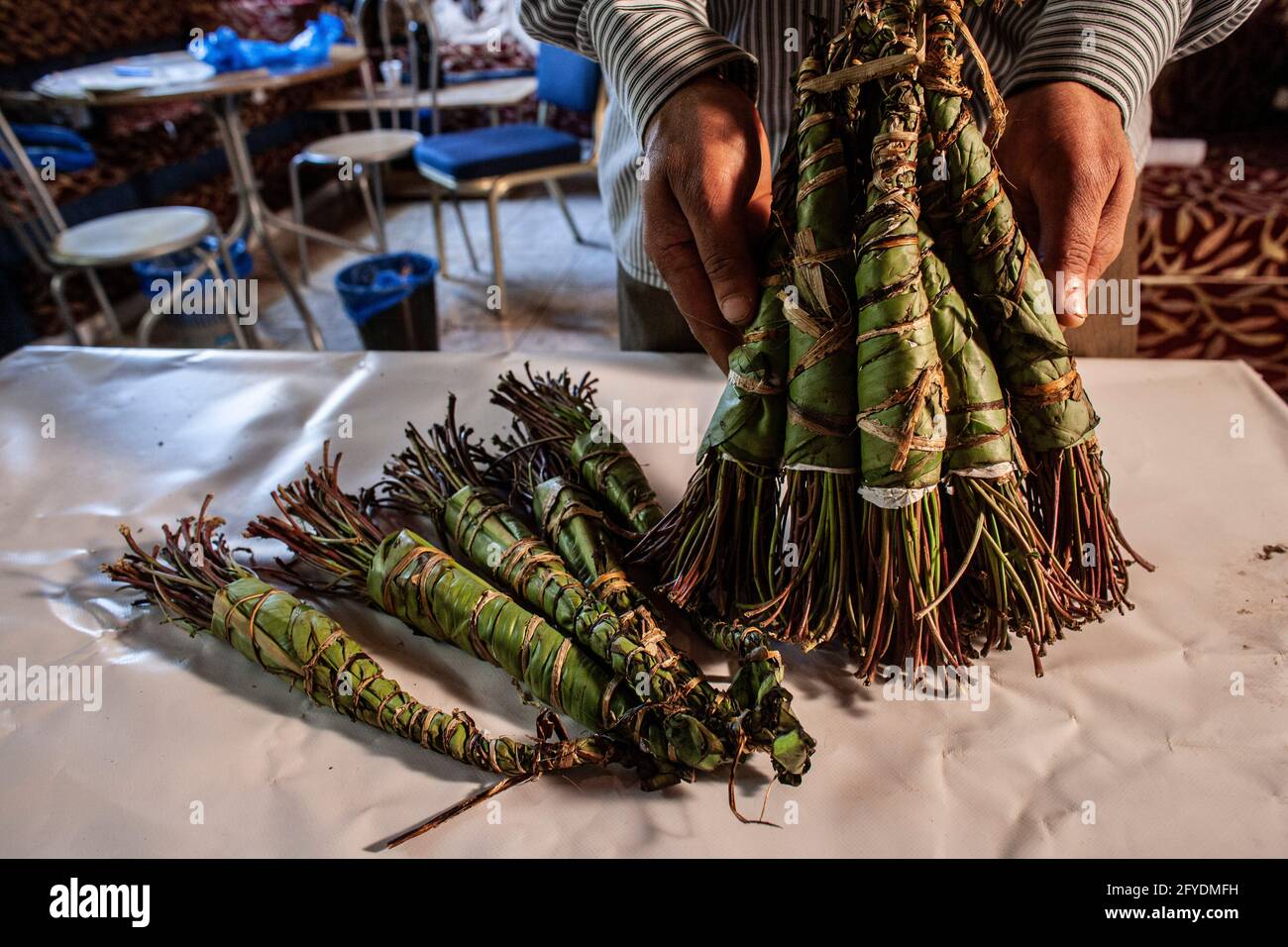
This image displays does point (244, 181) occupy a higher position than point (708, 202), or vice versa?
point (708, 202)

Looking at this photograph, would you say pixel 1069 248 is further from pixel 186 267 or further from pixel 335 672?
pixel 186 267

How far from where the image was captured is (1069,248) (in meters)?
0.74

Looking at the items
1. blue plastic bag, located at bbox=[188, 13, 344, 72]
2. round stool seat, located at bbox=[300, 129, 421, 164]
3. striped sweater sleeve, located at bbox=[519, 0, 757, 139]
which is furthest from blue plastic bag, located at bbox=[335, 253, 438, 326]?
striped sweater sleeve, located at bbox=[519, 0, 757, 139]

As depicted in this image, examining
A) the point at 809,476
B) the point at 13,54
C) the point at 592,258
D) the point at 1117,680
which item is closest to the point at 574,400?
the point at 809,476

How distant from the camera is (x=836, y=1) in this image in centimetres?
104

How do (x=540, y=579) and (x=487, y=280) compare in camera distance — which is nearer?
(x=540, y=579)

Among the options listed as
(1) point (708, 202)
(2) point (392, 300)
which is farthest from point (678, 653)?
(2) point (392, 300)

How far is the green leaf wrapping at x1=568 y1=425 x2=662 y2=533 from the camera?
900 millimetres

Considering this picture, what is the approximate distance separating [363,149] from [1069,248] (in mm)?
3528

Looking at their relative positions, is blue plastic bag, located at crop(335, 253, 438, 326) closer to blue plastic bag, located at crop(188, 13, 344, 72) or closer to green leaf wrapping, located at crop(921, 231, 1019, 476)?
blue plastic bag, located at crop(188, 13, 344, 72)

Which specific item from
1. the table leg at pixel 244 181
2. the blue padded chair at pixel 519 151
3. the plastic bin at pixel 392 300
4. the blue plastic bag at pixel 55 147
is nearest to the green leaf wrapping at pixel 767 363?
the plastic bin at pixel 392 300

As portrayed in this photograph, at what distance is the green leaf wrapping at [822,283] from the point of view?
666 mm

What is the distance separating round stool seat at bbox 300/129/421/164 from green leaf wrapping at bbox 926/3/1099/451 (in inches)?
130
